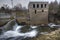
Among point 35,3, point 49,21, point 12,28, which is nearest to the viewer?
point 12,28

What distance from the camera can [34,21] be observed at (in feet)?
90.5

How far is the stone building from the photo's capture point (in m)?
27.0

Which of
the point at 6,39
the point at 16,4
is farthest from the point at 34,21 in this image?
the point at 16,4

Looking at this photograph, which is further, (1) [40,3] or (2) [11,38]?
(1) [40,3]

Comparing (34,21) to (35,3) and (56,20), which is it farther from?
(56,20)

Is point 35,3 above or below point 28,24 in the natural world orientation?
above

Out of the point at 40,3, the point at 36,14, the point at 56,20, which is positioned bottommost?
the point at 56,20

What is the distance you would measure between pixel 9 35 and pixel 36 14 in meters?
8.53

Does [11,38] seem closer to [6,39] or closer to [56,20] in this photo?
[6,39]

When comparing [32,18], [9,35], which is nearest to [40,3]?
[32,18]

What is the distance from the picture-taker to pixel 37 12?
89.0ft

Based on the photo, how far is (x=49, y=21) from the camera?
29.5m

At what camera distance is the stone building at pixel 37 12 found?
27.0 metres

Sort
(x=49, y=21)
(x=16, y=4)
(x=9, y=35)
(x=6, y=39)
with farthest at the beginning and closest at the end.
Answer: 1. (x=16, y=4)
2. (x=49, y=21)
3. (x=9, y=35)
4. (x=6, y=39)
